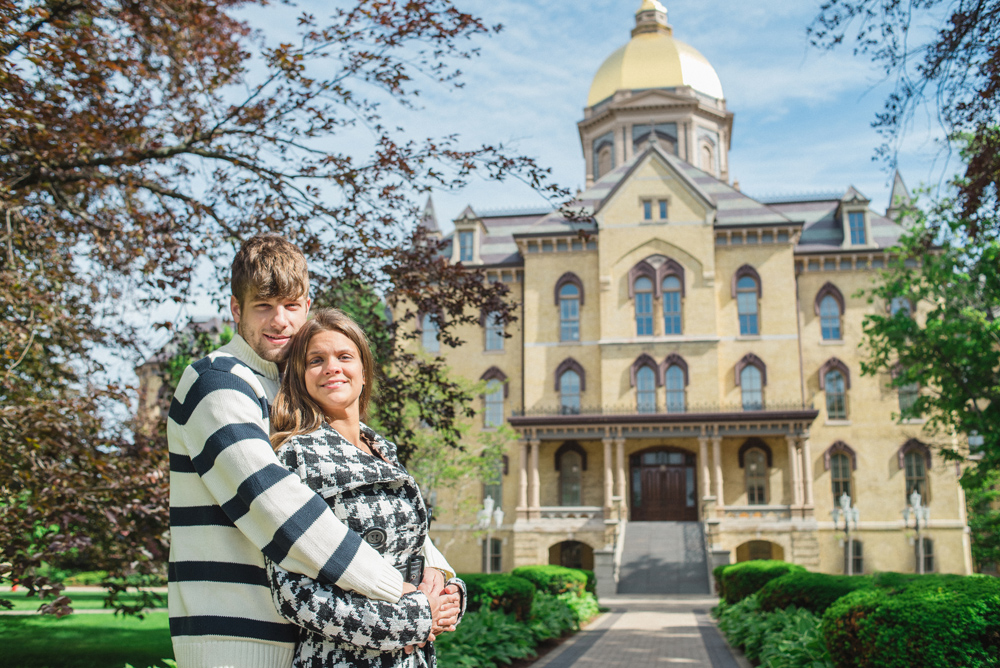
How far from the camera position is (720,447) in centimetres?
3328

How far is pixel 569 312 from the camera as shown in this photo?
36.6 m

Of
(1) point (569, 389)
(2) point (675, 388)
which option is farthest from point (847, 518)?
(1) point (569, 389)

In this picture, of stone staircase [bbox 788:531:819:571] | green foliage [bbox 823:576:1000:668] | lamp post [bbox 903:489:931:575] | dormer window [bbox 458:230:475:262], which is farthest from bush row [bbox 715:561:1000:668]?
dormer window [bbox 458:230:475:262]

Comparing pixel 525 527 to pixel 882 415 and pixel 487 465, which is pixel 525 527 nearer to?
pixel 487 465

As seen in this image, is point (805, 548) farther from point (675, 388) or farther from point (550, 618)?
point (550, 618)

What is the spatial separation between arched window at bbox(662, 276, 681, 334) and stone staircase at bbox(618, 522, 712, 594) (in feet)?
27.9

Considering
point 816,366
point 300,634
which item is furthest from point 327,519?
point 816,366

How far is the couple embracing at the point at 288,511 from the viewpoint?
2686mm

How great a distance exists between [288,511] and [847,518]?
29868 millimetres

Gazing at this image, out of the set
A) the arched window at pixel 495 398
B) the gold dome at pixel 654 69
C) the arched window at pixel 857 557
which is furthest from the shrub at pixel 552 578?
the gold dome at pixel 654 69

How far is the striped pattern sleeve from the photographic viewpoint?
2660 millimetres

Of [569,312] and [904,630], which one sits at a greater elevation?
[569,312]

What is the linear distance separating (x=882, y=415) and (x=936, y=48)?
30102mm

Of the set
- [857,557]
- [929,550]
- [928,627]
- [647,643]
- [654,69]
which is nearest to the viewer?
[928,627]
